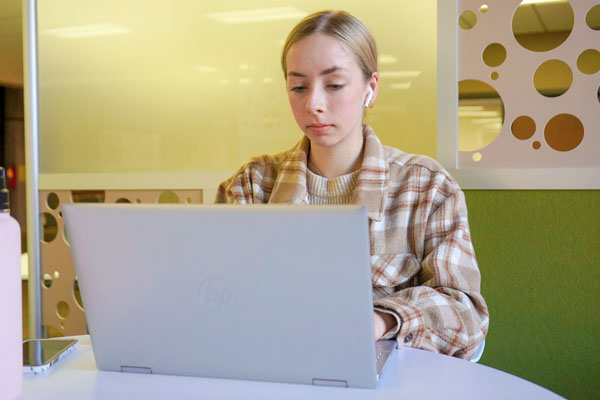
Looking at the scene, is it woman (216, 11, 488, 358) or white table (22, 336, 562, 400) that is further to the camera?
woman (216, 11, 488, 358)

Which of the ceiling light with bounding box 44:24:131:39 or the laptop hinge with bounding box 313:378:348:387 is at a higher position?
the ceiling light with bounding box 44:24:131:39

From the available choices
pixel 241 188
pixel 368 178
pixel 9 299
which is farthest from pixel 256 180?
pixel 9 299

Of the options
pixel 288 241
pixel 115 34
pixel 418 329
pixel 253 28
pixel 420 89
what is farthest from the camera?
pixel 115 34

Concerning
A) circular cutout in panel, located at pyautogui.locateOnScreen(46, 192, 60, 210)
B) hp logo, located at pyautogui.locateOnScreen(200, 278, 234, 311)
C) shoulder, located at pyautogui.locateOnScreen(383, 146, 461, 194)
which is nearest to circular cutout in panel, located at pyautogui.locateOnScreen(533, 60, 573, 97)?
shoulder, located at pyautogui.locateOnScreen(383, 146, 461, 194)

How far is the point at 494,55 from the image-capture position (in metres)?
1.80

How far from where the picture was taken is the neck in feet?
4.77

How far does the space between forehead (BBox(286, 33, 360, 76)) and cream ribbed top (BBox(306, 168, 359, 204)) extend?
242mm

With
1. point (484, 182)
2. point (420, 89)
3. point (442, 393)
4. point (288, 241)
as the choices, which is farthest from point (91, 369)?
point (420, 89)

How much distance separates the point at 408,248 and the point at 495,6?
84 cm

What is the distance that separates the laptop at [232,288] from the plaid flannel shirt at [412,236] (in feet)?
1.01

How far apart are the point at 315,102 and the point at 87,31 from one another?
1.36 meters

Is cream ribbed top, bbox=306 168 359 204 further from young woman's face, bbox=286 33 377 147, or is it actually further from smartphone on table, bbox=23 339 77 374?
smartphone on table, bbox=23 339 77 374

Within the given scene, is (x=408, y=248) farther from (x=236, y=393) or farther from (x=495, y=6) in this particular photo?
(x=495, y=6)

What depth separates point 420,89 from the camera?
1923 millimetres
